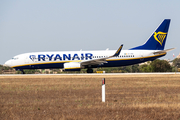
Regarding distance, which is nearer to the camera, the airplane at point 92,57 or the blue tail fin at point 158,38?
the airplane at point 92,57

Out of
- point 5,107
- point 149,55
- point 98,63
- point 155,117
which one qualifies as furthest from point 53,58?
point 155,117

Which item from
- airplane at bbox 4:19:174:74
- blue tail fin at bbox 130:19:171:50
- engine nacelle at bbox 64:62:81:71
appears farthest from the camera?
blue tail fin at bbox 130:19:171:50

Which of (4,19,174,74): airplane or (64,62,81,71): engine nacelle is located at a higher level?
(4,19,174,74): airplane

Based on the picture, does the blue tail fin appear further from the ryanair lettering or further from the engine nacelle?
the engine nacelle

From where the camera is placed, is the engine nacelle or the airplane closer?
the engine nacelle

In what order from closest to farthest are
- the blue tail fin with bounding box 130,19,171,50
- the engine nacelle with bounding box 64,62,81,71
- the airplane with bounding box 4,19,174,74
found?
the engine nacelle with bounding box 64,62,81,71 < the airplane with bounding box 4,19,174,74 < the blue tail fin with bounding box 130,19,171,50

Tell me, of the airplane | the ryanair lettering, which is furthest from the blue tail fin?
the ryanair lettering

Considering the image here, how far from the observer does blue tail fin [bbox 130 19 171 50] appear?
46.3 m

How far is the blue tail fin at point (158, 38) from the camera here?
46.3 m

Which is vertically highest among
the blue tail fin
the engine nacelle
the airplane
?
A: the blue tail fin

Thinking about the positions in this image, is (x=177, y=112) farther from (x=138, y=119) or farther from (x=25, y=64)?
(x=25, y=64)

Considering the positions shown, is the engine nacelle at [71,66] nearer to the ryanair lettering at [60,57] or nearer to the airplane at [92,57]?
the airplane at [92,57]

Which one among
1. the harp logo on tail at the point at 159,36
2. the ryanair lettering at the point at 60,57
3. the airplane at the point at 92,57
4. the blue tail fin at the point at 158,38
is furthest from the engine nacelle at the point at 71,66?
the harp logo on tail at the point at 159,36

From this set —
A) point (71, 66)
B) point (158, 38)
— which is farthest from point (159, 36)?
point (71, 66)
